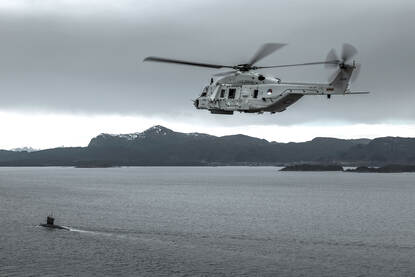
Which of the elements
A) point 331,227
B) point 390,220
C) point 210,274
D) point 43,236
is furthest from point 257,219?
point 210,274

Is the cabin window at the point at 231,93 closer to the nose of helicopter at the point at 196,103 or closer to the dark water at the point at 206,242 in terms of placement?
the nose of helicopter at the point at 196,103

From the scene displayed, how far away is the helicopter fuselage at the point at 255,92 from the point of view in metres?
39.6

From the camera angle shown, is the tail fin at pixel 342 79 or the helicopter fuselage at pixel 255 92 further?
the tail fin at pixel 342 79

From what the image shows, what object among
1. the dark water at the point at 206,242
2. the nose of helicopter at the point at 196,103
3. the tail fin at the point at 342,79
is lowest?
the dark water at the point at 206,242

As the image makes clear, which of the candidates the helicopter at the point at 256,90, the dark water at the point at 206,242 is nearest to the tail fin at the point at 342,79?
the helicopter at the point at 256,90

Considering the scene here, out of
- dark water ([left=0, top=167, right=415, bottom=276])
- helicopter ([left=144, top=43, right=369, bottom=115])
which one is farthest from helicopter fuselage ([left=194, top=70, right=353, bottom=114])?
dark water ([left=0, top=167, right=415, bottom=276])

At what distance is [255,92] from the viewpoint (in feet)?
136

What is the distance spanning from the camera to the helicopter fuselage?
1560 inches

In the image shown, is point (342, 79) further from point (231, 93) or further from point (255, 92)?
point (231, 93)

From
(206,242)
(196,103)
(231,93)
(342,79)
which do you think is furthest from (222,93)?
(206,242)

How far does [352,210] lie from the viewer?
16925 centimetres

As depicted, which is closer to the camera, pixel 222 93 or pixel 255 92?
pixel 255 92

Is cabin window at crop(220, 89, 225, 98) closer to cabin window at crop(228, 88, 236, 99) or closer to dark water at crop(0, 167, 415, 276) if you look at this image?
cabin window at crop(228, 88, 236, 99)

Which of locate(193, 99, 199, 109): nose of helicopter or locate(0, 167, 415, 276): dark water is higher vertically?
locate(193, 99, 199, 109): nose of helicopter
